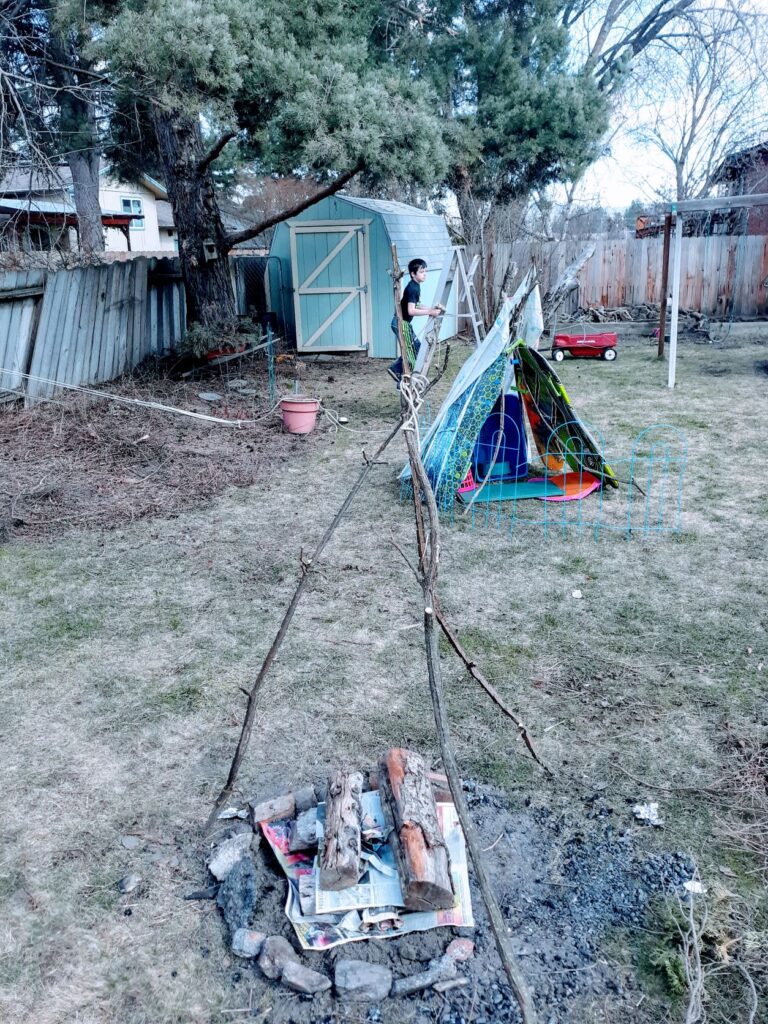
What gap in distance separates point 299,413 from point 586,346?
6373 millimetres

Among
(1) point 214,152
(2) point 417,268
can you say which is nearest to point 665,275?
(2) point 417,268

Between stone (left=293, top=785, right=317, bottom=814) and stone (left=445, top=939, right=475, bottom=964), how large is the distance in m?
0.73

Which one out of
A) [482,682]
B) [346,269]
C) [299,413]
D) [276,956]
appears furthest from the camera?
[346,269]

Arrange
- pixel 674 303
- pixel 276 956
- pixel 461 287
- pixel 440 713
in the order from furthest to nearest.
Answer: pixel 461 287, pixel 674 303, pixel 276 956, pixel 440 713

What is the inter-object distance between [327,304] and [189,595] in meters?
8.60

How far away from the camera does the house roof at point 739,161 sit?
18.9 metres

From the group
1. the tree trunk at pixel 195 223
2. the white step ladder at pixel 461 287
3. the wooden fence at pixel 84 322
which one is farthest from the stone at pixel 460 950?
the tree trunk at pixel 195 223

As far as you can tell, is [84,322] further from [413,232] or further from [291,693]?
[291,693]

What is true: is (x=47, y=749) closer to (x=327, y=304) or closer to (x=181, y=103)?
(x=181, y=103)

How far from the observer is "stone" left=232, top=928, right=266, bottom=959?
2.29 metres

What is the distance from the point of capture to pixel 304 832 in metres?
2.64

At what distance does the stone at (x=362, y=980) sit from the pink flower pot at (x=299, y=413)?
6.44 m

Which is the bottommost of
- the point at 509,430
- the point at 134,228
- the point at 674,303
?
the point at 509,430

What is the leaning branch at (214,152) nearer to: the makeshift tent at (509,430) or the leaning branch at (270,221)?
the leaning branch at (270,221)
